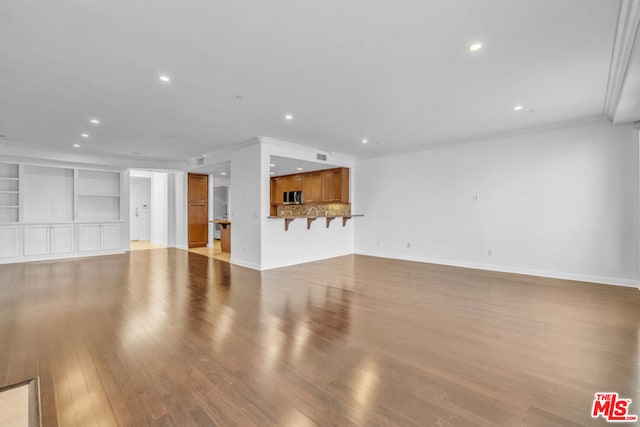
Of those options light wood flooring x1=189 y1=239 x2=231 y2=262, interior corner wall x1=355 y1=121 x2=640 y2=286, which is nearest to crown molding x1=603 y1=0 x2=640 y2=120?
interior corner wall x1=355 y1=121 x2=640 y2=286

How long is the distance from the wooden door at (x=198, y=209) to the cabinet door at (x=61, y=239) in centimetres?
291

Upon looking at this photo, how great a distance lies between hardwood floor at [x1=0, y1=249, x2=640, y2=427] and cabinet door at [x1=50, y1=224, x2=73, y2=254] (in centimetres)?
302

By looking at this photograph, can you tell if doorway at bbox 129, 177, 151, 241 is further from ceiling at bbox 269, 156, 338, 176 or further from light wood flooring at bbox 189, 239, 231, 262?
ceiling at bbox 269, 156, 338, 176

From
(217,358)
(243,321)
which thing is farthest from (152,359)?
(243,321)

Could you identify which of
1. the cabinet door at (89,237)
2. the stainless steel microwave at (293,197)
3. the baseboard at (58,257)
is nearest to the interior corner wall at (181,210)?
the baseboard at (58,257)

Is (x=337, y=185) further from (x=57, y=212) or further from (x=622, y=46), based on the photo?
(x=57, y=212)

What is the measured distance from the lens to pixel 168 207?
9734 mm

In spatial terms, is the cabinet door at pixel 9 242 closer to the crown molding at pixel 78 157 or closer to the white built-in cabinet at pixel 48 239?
the white built-in cabinet at pixel 48 239

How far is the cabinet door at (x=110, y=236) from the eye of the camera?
26.3 ft

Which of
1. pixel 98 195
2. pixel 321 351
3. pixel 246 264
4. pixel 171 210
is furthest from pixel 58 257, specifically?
pixel 321 351

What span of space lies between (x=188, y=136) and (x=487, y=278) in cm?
630

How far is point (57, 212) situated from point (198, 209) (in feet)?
11.3

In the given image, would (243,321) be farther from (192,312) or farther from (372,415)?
(372,415)

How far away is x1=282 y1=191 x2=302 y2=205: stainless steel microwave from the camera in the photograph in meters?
7.97
